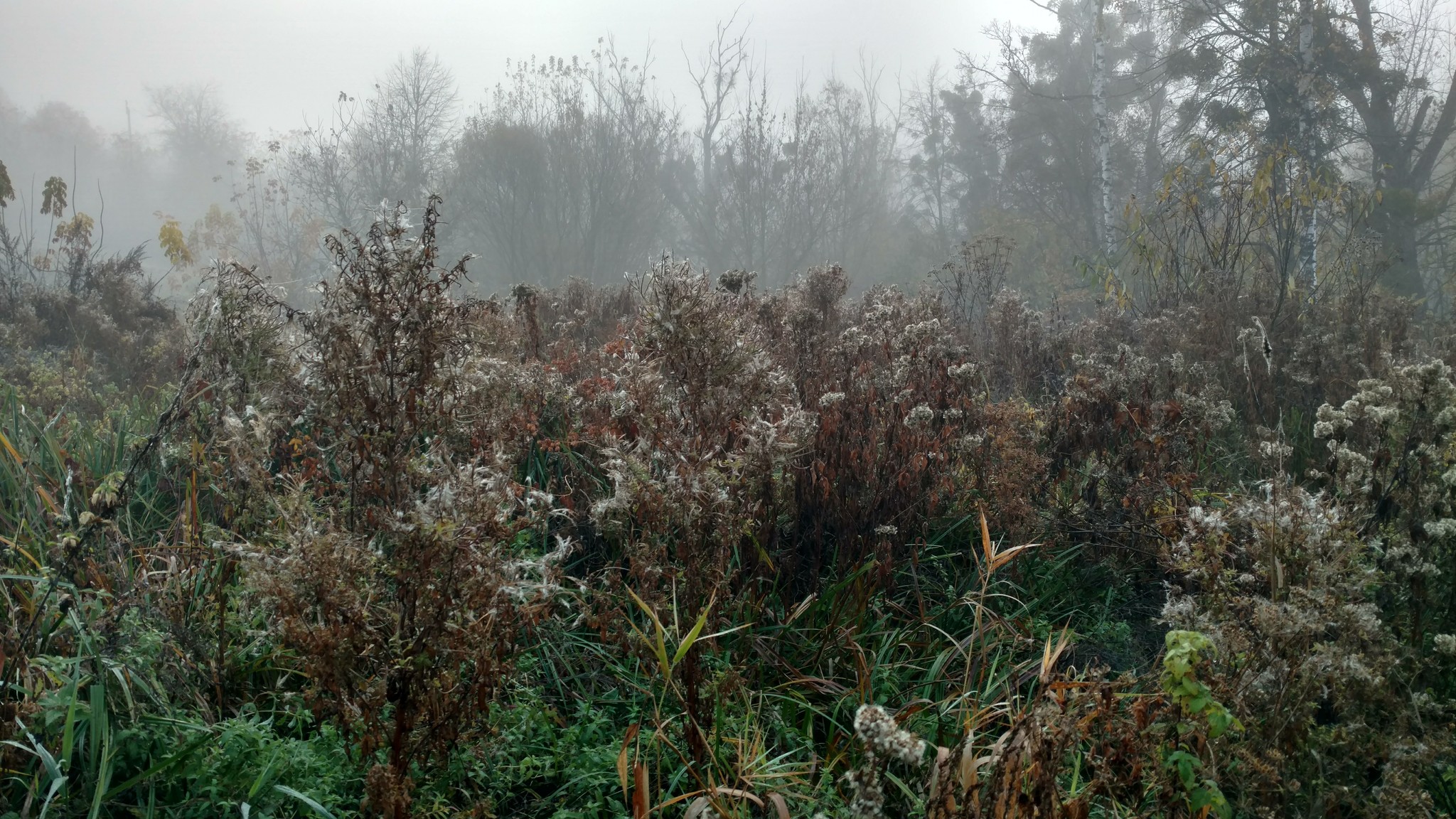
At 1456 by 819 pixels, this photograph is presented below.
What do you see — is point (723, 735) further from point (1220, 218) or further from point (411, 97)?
point (411, 97)

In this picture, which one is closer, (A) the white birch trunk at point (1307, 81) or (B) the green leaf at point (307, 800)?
(B) the green leaf at point (307, 800)

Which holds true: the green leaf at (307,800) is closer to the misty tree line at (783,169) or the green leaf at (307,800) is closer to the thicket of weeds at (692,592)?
the thicket of weeds at (692,592)

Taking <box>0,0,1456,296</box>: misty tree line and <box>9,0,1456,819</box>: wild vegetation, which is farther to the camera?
<box>0,0,1456,296</box>: misty tree line

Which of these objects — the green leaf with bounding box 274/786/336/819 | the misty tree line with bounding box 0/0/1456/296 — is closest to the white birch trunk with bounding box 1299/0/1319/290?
the misty tree line with bounding box 0/0/1456/296

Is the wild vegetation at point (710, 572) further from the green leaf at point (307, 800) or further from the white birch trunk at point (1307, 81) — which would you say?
the white birch trunk at point (1307, 81)

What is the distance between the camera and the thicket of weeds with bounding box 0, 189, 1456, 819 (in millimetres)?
2049

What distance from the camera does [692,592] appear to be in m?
2.78

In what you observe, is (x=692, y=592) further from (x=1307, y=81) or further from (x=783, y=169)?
(x=783, y=169)

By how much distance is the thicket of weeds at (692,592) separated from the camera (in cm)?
205

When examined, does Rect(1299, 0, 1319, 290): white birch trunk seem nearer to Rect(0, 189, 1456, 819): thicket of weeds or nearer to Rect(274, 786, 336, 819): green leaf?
Rect(0, 189, 1456, 819): thicket of weeds

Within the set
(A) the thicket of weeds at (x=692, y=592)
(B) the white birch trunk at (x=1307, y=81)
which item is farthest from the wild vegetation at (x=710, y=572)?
(B) the white birch trunk at (x=1307, y=81)

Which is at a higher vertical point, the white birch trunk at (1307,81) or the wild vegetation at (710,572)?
the white birch trunk at (1307,81)

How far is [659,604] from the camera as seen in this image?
2588 millimetres

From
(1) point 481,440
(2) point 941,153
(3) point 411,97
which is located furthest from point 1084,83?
(1) point 481,440
